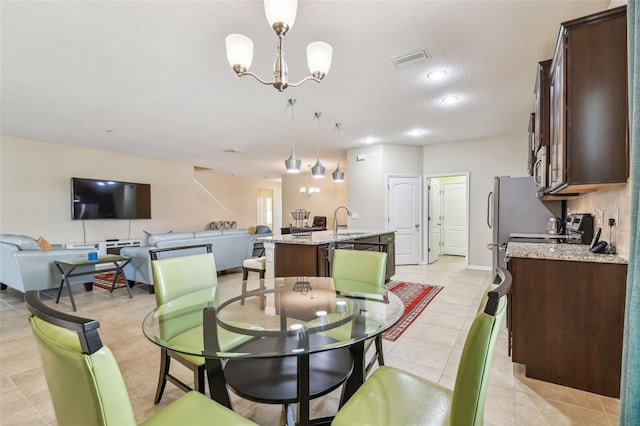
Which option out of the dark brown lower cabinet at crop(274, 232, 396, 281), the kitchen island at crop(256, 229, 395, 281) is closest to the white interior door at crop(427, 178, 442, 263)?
the kitchen island at crop(256, 229, 395, 281)

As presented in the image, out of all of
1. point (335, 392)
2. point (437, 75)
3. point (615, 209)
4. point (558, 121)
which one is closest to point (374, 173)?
point (437, 75)

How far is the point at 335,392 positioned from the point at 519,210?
3.12 m

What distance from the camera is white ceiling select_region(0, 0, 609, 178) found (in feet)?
6.82

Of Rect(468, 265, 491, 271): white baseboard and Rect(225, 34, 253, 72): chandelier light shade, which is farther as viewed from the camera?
Rect(468, 265, 491, 271): white baseboard

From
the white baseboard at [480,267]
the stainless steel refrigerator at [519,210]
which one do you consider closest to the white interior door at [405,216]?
the white baseboard at [480,267]

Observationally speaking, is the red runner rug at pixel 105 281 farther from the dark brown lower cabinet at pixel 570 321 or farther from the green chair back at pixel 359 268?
the dark brown lower cabinet at pixel 570 321

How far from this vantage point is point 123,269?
4574 mm

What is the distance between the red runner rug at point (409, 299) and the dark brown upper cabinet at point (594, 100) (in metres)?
1.91

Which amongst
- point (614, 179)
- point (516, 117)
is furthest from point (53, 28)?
point (516, 117)

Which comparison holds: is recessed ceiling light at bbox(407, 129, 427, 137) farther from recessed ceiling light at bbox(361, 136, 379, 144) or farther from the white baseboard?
the white baseboard

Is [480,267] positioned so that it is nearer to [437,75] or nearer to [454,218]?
[454,218]

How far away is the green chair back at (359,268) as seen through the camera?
7.15 feet

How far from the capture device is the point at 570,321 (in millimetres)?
1968

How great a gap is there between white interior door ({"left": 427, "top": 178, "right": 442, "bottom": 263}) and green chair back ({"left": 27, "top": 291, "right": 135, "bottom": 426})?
6557 mm
